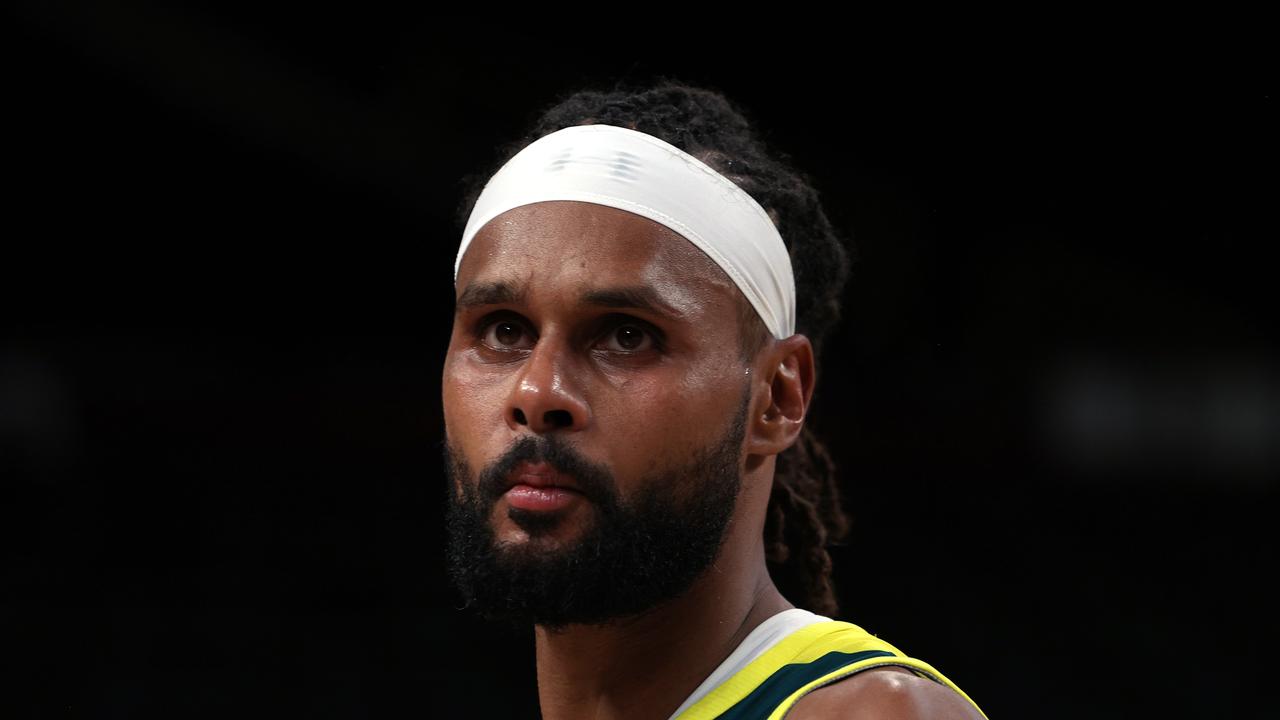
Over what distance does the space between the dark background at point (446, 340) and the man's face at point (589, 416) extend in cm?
250

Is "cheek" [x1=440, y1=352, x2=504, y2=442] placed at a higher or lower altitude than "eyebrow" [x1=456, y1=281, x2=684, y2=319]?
lower

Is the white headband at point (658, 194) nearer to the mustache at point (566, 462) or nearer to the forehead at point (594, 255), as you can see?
the forehead at point (594, 255)

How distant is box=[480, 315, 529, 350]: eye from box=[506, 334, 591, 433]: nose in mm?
90

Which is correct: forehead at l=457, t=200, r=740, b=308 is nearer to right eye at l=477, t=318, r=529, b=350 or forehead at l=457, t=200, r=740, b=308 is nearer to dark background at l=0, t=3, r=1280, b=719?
right eye at l=477, t=318, r=529, b=350

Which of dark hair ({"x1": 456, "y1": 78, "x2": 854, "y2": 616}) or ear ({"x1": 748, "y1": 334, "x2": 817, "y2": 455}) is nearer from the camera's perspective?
ear ({"x1": 748, "y1": 334, "x2": 817, "y2": 455})

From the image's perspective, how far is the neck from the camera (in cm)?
201

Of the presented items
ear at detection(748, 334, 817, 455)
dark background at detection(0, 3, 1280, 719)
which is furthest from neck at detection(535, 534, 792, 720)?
dark background at detection(0, 3, 1280, 719)

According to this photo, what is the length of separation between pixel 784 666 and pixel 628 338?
0.49m

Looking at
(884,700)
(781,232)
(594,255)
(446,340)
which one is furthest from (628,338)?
(446,340)

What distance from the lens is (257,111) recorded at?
471 cm

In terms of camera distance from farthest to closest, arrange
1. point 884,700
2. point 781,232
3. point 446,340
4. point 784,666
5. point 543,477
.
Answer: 1. point 446,340
2. point 781,232
3. point 784,666
4. point 543,477
5. point 884,700

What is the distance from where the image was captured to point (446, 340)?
503 centimetres

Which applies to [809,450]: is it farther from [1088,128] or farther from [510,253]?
[1088,128]

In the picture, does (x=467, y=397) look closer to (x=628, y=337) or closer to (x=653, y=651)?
(x=628, y=337)
